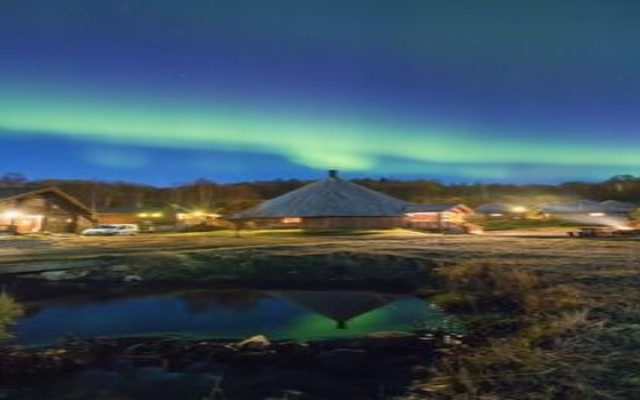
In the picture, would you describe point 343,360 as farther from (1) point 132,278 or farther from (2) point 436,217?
(2) point 436,217

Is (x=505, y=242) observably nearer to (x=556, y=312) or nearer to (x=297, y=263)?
(x=297, y=263)

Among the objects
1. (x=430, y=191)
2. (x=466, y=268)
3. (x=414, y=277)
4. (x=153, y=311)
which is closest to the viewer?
(x=153, y=311)

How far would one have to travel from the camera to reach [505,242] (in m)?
31.2

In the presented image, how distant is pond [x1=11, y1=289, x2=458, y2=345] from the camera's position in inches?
608

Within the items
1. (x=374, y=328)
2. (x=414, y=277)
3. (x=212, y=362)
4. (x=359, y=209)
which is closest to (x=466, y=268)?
(x=414, y=277)

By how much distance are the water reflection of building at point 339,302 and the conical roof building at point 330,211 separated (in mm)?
25993

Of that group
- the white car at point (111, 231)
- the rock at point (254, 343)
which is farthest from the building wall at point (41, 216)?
the rock at point (254, 343)

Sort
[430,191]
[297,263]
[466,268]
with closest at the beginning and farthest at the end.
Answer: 1. [466,268]
2. [297,263]
3. [430,191]

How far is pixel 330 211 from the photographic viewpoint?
5266 cm

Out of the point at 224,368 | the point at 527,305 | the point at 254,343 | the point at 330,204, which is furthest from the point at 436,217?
the point at 224,368

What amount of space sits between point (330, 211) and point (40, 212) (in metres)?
21.6

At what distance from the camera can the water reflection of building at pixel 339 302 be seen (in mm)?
18234

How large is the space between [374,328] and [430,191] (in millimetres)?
53478

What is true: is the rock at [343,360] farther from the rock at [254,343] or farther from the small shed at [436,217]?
the small shed at [436,217]
